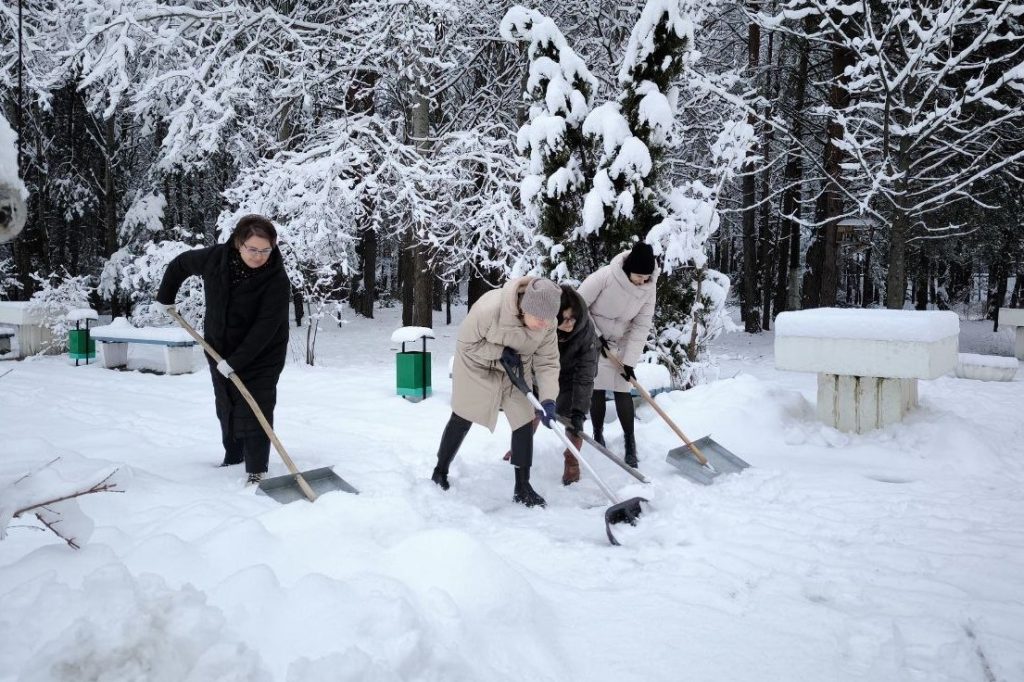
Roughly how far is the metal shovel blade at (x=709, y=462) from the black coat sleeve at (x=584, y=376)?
73 cm

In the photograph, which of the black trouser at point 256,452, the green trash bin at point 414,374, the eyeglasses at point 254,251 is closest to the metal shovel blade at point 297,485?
the black trouser at point 256,452

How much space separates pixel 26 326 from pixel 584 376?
457 inches

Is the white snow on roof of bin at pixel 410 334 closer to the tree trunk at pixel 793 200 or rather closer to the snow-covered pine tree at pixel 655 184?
the snow-covered pine tree at pixel 655 184

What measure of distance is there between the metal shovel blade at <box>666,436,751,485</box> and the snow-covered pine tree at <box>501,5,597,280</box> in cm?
267

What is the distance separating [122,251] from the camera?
54.6 ft

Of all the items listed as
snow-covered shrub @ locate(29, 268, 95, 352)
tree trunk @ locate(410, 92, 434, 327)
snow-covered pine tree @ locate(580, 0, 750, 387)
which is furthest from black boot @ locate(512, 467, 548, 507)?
snow-covered shrub @ locate(29, 268, 95, 352)

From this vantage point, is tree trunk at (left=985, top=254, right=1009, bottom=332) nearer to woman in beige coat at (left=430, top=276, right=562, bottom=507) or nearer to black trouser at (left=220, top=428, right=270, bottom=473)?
woman in beige coat at (left=430, top=276, right=562, bottom=507)

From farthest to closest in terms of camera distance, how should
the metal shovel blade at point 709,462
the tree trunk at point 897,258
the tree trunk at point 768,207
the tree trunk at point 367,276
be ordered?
1. the tree trunk at point 367,276
2. the tree trunk at point 768,207
3. the tree trunk at point 897,258
4. the metal shovel blade at point 709,462

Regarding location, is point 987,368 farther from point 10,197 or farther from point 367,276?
point 367,276

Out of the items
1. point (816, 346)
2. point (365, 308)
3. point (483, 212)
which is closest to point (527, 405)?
point (816, 346)

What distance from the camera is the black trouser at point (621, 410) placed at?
17.0 ft

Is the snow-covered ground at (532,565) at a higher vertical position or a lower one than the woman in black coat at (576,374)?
lower

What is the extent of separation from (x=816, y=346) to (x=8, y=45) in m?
17.0

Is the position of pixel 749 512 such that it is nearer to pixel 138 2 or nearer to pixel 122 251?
pixel 138 2
